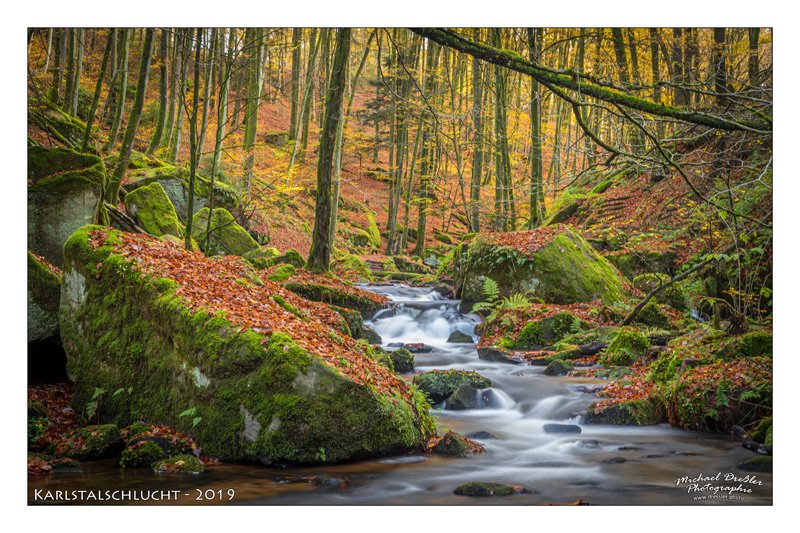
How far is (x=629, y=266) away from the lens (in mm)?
12539

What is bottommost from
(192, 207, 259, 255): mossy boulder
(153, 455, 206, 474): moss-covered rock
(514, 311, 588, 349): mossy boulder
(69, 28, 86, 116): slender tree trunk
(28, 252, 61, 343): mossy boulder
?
(153, 455, 206, 474): moss-covered rock

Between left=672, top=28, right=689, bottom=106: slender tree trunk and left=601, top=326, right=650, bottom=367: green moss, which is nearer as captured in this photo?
left=672, top=28, right=689, bottom=106: slender tree trunk

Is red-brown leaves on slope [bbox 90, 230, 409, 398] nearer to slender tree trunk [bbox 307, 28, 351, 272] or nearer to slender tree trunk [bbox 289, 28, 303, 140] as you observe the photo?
slender tree trunk [bbox 307, 28, 351, 272]

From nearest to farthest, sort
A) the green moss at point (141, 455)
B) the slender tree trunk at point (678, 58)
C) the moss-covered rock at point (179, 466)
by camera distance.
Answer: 1. the moss-covered rock at point (179, 466)
2. the green moss at point (141, 455)
3. the slender tree trunk at point (678, 58)

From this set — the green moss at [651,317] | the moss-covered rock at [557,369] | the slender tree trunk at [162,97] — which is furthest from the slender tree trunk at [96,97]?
the green moss at [651,317]

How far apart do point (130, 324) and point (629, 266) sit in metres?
10.3

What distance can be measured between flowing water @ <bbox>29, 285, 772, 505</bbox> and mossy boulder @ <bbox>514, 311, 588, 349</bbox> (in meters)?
2.93

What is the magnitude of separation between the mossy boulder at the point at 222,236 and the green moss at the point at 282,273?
2.75 metres

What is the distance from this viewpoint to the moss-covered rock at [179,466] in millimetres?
4199

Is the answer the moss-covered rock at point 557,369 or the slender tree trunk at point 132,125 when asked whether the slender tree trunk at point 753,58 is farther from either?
the slender tree trunk at point 132,125

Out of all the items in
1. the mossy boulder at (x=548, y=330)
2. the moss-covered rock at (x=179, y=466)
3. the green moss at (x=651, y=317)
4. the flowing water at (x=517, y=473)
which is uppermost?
the green moss at (x=651, y=317)

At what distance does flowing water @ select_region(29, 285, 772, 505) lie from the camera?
4059 mm

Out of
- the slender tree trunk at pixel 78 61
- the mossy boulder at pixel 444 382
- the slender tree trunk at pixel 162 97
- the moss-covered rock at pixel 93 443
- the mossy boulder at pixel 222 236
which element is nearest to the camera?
the moss-covered rock at pixel 93 443

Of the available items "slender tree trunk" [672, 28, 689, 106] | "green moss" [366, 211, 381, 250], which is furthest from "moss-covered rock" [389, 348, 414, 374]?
"green moss" [366, 211, 381, 250]
